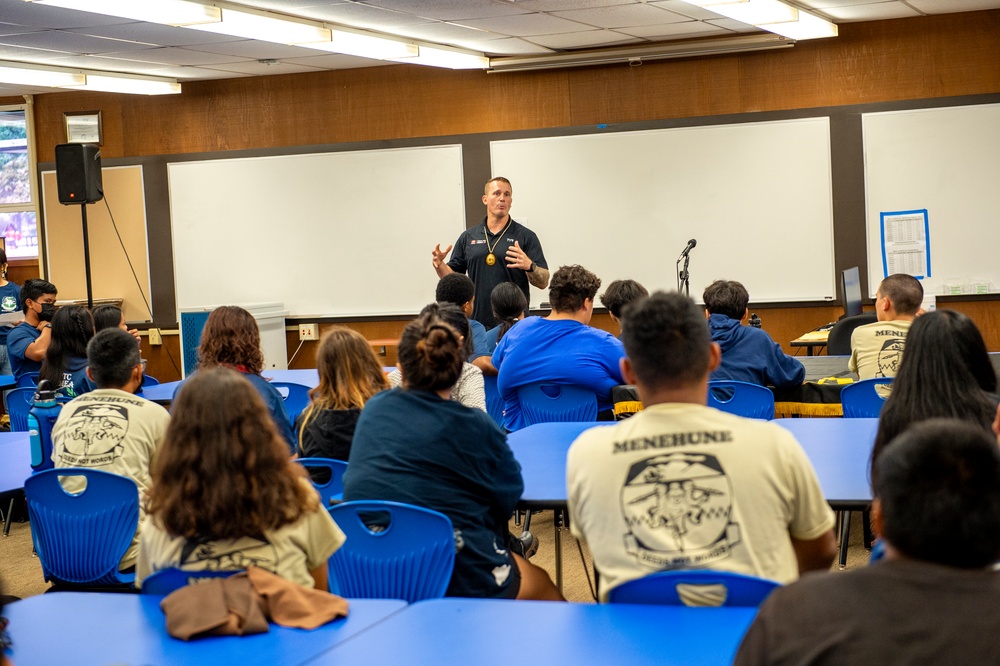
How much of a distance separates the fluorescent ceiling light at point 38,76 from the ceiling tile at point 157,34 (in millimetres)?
1400

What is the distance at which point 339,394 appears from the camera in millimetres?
3561

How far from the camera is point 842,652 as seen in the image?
3.86ft

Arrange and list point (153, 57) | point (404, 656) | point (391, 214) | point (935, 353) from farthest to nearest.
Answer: point (391, 214)
point (153, 57)
point (935, 353)
point (404, 656)

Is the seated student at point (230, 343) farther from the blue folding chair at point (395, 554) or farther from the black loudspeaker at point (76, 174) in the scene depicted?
the black loudspeaker at point (76, 174)

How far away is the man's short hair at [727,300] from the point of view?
15.2 ft

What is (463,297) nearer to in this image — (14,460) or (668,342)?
(14,460)

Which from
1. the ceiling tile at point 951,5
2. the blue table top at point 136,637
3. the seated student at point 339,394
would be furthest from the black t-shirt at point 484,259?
the blue table top at point 136,637

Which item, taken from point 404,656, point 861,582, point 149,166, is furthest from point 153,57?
point 861,582

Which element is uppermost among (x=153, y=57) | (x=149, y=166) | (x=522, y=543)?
(x=153, y=57)

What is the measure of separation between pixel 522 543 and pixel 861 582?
2284mm

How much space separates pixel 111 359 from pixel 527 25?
4.38 meters

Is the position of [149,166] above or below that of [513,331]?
above

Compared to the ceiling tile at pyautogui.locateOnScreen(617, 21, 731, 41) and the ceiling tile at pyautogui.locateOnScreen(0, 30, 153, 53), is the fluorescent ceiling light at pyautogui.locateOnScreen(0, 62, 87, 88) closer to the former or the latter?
the ceiling tile at pyautogui.locateOnScreen(0, 30, 153, 53)

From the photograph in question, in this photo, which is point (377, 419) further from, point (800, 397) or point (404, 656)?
point (800, 397)
